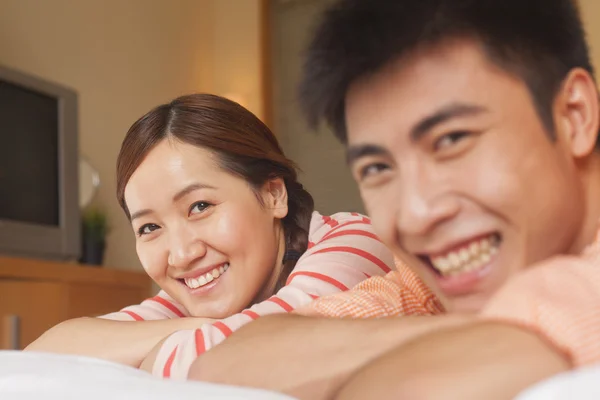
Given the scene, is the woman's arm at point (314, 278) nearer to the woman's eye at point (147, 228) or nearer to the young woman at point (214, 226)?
the young woman at point (214, 226)

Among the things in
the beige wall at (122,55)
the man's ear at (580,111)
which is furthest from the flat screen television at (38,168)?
the man's ear at (580,111)

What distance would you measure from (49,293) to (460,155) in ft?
4.60

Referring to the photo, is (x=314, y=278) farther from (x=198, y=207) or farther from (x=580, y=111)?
(x=580, y=111)

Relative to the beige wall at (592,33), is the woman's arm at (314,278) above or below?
below

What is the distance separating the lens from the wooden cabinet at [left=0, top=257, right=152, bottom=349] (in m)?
1.51

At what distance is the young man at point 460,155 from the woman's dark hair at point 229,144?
25 centimetres

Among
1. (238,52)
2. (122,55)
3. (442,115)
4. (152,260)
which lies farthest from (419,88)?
(122,55)

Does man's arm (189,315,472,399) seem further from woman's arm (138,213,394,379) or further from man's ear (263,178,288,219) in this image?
man's ear (263,178,288,219)

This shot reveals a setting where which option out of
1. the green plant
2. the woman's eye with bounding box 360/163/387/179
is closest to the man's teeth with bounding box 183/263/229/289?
the woman's eye with bounding box 360/163/387/179

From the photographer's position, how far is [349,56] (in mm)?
353

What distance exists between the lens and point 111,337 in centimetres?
62

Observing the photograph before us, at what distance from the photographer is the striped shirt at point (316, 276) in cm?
47

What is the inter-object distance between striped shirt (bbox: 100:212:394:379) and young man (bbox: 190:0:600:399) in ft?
0.38

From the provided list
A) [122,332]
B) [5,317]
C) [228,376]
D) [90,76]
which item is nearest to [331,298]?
[228,376]
